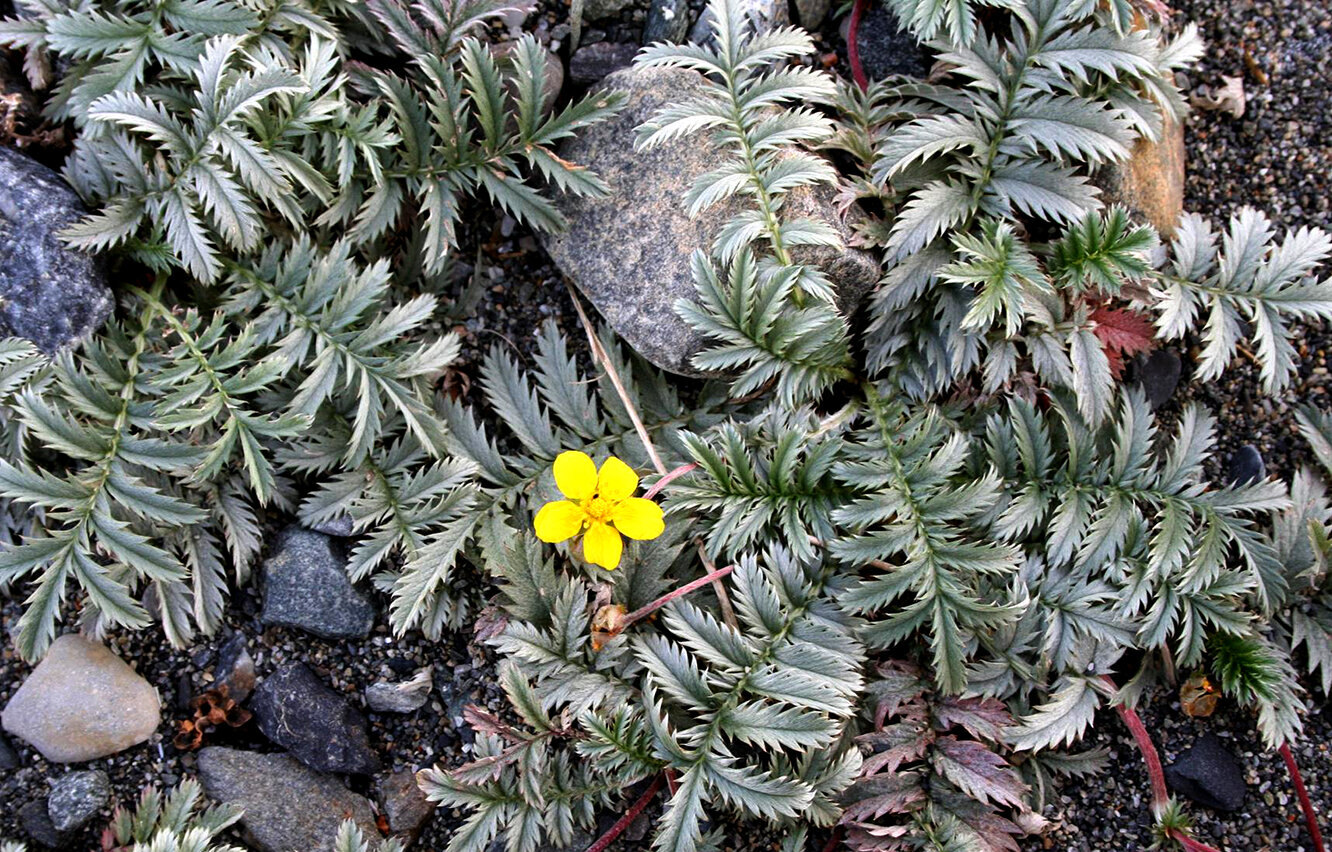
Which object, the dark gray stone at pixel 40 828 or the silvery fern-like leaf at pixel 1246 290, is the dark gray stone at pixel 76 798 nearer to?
the dark gray stone at pixel 40 828

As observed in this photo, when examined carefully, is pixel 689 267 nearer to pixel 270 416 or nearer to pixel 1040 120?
pixel 1040 120

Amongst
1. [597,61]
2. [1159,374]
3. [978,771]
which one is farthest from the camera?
[597,61]

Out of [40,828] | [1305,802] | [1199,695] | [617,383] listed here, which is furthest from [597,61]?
[1305,802]

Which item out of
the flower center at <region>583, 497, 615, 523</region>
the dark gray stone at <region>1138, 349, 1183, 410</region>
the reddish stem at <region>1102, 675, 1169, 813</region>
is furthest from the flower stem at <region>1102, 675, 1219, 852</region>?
the flower center at <region>583, 497, 615, 523</region>

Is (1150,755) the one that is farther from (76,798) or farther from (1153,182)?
(76,798)

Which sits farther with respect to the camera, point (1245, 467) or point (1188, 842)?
point (1245, 467)

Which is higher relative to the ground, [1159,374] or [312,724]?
[1159,374]

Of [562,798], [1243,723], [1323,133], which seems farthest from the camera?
[1323,133]

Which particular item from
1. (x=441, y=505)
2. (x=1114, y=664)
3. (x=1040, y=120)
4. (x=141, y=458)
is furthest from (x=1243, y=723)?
(x=141, y=458)
